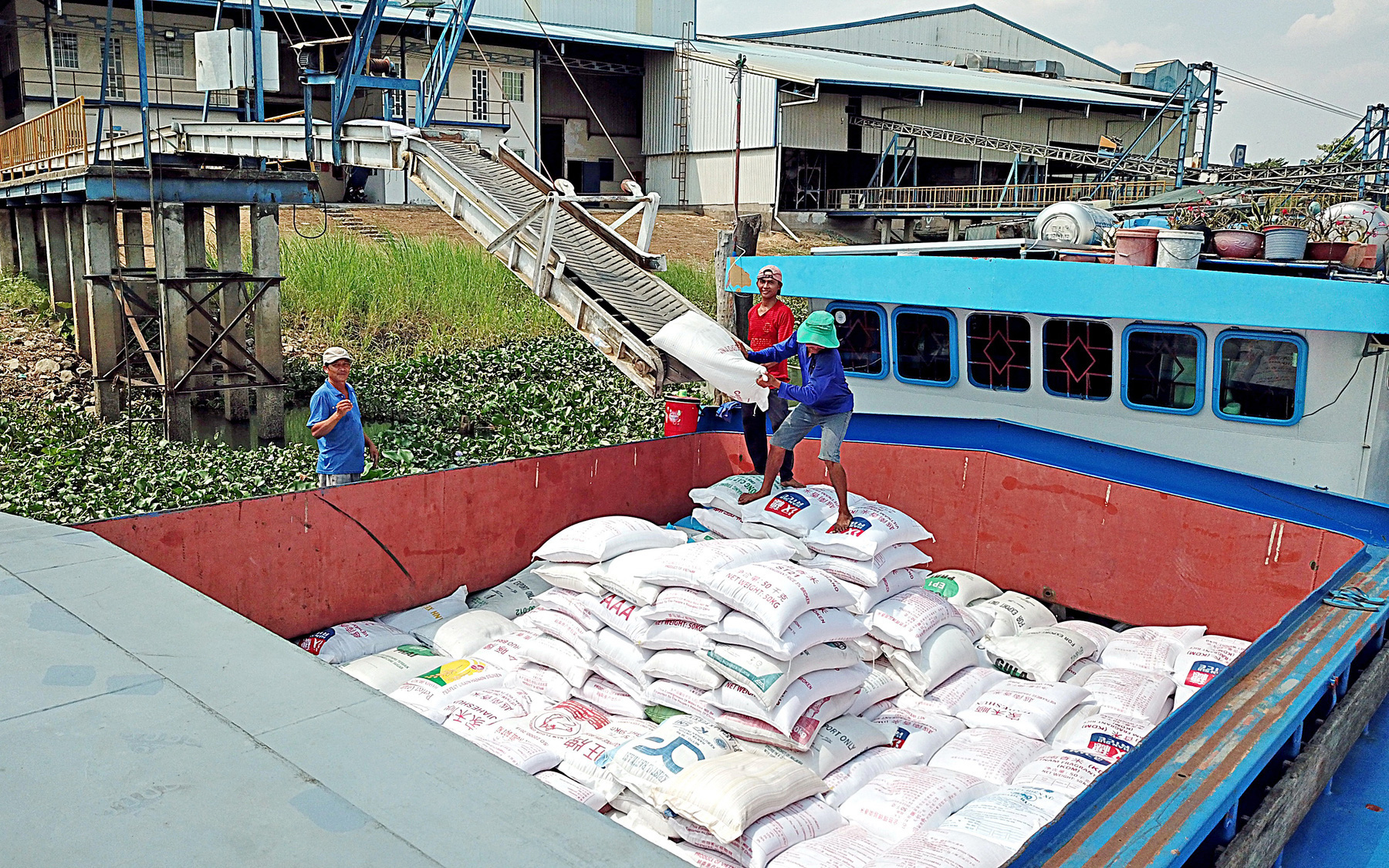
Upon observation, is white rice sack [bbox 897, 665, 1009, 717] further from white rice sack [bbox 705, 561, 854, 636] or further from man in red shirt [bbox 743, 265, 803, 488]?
man in red shirt [bbox 743, 265, 803, 488]

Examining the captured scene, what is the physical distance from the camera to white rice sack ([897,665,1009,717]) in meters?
4.82

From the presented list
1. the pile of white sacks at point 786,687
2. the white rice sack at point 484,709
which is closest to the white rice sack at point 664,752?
the pile of white sacks at point 786,687

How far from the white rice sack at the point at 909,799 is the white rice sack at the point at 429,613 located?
266 cm

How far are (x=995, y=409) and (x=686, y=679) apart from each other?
159 inches

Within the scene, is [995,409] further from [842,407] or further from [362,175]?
[362,175]

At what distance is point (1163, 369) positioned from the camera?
22.2 ft

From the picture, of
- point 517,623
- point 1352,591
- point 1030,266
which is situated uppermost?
point 1030,266

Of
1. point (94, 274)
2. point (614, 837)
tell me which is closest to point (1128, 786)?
point (614, 837)

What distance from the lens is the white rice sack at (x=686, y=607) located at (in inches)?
172

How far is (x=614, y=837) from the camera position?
2.08 meters

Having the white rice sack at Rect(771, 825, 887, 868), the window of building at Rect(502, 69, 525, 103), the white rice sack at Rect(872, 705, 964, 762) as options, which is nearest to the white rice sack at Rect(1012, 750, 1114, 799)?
the white rice sack at Rect(872, 705, 964, 762)

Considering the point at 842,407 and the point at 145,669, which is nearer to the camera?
the point at 145,669

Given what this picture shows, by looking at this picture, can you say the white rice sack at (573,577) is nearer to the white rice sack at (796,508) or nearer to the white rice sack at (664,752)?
the white rice sack at (664,752)

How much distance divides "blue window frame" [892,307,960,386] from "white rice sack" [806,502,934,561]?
2304 millimetres
